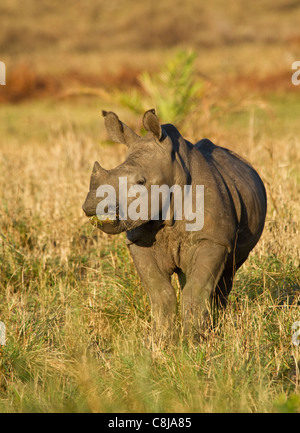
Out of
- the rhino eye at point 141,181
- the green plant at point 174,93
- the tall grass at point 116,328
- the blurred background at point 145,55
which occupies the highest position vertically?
the blurred background at point 145,55

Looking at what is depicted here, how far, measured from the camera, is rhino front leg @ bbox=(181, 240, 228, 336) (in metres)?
4.41

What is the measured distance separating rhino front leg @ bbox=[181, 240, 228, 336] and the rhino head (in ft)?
1.29

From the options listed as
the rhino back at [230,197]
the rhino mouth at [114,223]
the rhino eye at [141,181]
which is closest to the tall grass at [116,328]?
the rhino back at [230,197]

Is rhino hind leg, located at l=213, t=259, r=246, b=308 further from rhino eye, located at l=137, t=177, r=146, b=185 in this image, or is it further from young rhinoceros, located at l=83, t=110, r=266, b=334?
rhino eye, located at l=137, t=177, r=146, b=185

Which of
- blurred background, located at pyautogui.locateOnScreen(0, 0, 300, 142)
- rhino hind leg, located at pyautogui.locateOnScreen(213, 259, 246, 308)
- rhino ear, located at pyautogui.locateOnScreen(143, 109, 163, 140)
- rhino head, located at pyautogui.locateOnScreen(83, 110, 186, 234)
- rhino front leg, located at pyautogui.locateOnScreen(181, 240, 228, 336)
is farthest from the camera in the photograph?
blurred background, located at pyautogui.locateOnScreen(0, 0, 300, 142)

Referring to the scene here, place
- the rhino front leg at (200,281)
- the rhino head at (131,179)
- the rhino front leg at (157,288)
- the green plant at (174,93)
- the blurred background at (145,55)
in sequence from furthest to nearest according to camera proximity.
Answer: the blurred background at (145,55) < the green plant at (174,93) < the rhino front leg at (157,288) < the rhino front leg at (200,281) < the rhino head at (131,179)

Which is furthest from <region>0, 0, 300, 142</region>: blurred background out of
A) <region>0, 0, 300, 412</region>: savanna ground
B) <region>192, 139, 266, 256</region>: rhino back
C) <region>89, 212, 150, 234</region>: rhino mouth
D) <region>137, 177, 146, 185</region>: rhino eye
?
<region>89, 212, 150, 234</region>: rhino mouth

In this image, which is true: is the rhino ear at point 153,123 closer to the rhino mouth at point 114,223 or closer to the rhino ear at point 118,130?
the rhino ear at point 118,130

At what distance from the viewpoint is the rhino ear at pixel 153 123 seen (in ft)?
13.9

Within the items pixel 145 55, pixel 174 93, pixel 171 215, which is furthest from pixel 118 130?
pixel 145 55

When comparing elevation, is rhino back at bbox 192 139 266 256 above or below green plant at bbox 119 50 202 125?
below

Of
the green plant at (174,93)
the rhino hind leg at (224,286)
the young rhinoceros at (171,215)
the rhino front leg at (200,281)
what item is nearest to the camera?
the young rhinoceros at (171,215)

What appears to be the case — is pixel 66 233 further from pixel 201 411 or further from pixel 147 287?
pixel 201 411
